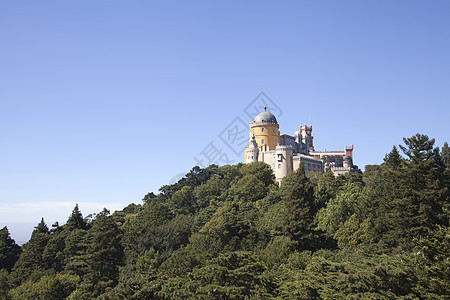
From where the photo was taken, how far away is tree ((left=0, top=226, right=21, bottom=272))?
61.4 metres

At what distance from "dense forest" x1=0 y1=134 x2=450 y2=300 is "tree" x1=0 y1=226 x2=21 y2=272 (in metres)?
0.16

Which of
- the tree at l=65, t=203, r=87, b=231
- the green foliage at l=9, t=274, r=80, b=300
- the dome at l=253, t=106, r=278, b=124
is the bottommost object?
the green foliage at l=9, t=274, r=80, b=300

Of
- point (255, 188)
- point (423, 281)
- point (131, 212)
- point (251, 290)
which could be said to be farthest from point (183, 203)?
point (423, 281)

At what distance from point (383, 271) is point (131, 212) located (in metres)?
63.6

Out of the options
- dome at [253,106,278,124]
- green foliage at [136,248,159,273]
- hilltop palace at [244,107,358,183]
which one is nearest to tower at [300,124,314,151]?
hilltop palace at [244,107,358,183]

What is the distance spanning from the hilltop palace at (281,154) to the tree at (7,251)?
3972 cm

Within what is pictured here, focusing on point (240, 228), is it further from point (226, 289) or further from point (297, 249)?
point (226, 289)

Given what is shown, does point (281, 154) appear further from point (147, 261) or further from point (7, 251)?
point (7, 251)

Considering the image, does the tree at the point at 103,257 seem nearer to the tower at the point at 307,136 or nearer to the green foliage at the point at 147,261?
the green foliage at the point at 147,261

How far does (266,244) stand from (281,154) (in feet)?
97.4

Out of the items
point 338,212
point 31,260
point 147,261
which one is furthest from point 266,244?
point 31,260

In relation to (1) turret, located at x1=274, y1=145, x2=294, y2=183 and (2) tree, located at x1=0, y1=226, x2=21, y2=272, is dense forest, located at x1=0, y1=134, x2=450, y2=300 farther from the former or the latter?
(1) turret, located at x1=274, y1=145, x2=294, y2=183

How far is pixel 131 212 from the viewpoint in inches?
3243

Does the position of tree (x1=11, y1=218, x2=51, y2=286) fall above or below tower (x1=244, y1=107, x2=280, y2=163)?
below
